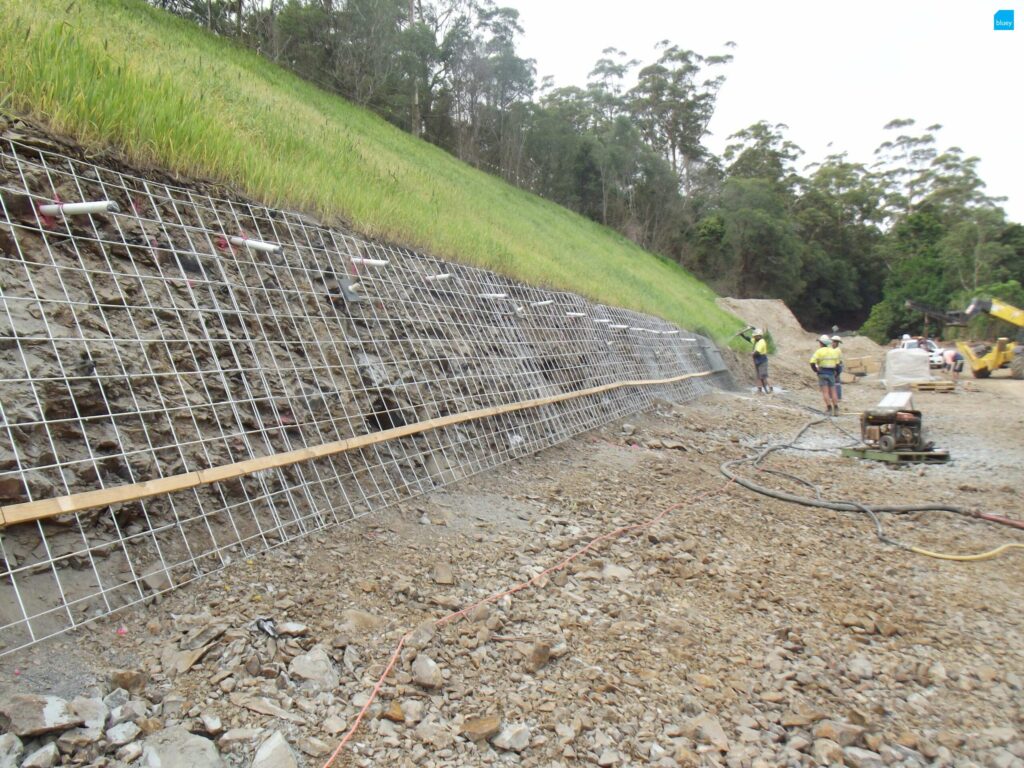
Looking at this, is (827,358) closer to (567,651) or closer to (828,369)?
(828,369)

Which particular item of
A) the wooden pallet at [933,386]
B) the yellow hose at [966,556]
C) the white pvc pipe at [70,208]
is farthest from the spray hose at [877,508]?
the wooden pallet at [933,386]

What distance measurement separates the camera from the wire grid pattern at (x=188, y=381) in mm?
2070

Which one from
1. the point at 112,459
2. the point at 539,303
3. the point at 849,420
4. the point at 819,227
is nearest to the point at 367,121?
the point at 539,303

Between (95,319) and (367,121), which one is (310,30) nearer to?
(367,121)

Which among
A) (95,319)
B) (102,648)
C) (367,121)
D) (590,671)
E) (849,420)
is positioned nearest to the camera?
(102,648)

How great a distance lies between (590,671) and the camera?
2.20 m

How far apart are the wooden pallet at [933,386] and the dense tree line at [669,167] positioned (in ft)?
60.5

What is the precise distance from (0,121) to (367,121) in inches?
612

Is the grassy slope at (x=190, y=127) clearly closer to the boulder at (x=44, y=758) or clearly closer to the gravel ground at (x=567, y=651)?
the gravel ground at (x=567, y=651)

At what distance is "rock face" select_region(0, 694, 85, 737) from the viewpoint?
1.48 metres

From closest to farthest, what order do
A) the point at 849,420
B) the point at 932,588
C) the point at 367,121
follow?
the point at 932,588 → the point at 849,420 → the point at 367,121

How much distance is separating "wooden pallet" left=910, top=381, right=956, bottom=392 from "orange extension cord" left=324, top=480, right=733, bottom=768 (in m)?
11.9

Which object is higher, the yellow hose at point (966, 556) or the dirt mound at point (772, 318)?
the dirt mound at point (772, 318)

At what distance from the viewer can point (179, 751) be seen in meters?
1.57
